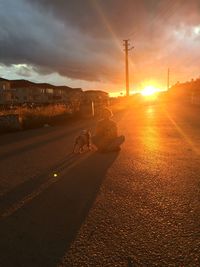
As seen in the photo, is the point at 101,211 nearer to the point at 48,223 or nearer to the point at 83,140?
the point at 48,223

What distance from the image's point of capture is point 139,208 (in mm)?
4641

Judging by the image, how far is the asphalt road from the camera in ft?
11.0

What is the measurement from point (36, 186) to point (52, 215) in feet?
5.22

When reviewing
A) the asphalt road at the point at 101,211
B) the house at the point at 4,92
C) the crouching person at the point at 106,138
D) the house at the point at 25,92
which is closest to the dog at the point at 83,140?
the crouching person at the point at 106,138

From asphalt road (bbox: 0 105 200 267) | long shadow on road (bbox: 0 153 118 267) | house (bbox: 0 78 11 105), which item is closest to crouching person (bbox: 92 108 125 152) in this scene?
asphalt road (bbox: 0 105 200 267)

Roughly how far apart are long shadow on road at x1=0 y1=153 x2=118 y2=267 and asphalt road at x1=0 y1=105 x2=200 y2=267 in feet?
0.03

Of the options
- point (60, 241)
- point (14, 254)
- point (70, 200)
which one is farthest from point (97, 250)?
point (70, 200)

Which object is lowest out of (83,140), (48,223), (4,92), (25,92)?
(48,223)

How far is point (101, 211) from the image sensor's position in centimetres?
456

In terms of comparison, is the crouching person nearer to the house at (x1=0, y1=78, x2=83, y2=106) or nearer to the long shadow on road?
the long shadow on road

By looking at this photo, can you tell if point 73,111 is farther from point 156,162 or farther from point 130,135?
point 156,162

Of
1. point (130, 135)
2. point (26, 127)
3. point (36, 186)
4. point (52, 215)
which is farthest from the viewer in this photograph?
point (26, 127)

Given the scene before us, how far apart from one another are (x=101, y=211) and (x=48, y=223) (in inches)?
30.8

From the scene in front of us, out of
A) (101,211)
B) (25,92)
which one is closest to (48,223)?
(101,211)
